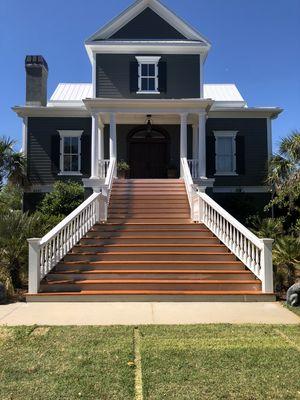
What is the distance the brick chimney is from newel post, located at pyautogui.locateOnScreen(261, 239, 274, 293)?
554 inches

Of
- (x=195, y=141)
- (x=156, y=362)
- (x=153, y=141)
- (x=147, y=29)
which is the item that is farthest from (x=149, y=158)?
(x=156, y=362)

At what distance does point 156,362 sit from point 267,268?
4339mm

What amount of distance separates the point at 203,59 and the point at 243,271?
12410 mm

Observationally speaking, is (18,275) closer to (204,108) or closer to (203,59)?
(204,108)

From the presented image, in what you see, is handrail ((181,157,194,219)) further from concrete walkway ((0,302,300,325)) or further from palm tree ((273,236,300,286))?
concrete walkway ((0,302,300,325))

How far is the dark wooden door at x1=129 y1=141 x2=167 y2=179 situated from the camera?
18641 mm

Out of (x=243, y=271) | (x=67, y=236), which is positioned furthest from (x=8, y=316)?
(x=243, y=271)

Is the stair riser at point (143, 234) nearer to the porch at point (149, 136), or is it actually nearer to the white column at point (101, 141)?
the porch at point (149, 136)

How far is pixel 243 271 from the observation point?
8750 mm

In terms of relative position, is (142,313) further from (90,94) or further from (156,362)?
(90,94)

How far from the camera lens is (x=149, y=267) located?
9.14 metres

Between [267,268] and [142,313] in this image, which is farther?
[267,268]

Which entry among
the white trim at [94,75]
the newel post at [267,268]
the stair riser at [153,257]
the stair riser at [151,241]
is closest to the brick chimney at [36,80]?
the white trim at [94,75]

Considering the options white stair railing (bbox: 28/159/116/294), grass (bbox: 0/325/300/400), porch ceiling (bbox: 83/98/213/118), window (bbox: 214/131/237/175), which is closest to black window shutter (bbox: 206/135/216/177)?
window (bbox: 214/131/237/175)
